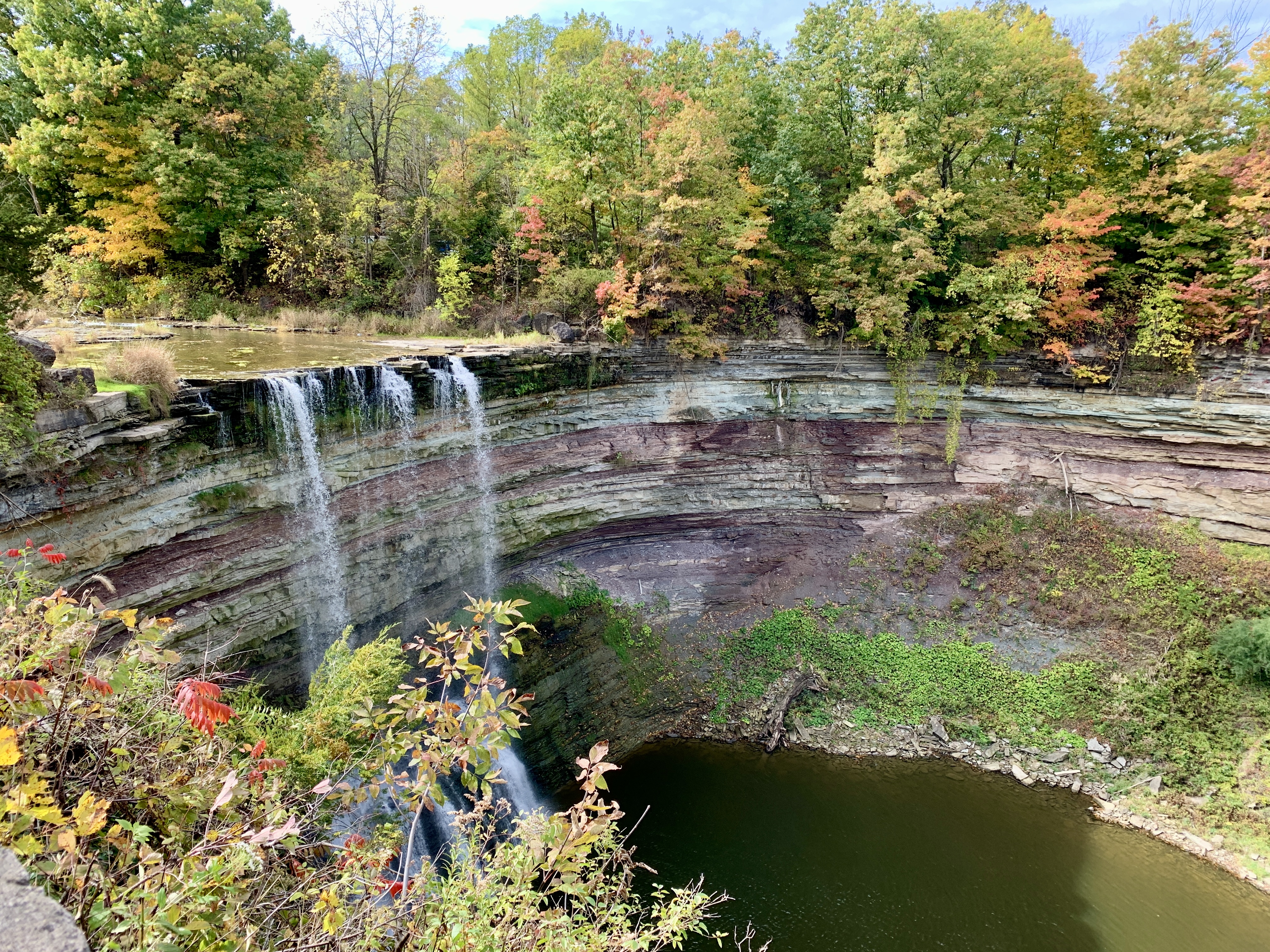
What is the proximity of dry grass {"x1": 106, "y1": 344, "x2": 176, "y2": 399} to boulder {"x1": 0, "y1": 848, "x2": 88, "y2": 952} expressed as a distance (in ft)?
27.8

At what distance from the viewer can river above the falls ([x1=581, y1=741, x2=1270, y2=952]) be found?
31.7ft

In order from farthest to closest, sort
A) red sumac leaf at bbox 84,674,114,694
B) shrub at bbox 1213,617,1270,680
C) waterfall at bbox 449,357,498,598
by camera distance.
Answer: waterfall at bbox 449,357,498,598 → shrub at bbox 1213,617,1270,680 → red sumac leaf at bbox 84,674,114,694

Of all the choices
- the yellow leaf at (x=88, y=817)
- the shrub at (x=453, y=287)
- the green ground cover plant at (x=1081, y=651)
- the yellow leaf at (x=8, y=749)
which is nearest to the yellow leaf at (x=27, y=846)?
the yellow leaf at (x=88, y=817)

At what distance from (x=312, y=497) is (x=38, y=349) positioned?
3.97 m

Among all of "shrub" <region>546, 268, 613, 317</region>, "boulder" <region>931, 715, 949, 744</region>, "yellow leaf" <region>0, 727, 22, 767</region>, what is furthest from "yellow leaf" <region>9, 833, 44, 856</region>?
"boulder" <region>931, 715, 949, 744</region>

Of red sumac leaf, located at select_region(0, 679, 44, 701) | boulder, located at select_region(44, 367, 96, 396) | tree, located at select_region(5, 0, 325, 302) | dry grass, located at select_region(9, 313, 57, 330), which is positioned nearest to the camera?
red sumac leaf, located at select_region(0, 679, 44, 701)

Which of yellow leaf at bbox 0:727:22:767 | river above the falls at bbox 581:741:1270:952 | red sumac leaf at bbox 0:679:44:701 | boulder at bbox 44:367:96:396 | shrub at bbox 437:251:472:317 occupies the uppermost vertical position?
shrub at bbox 437:251:472:317

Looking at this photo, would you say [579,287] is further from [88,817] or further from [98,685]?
[88,817]

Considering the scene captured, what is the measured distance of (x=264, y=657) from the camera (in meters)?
10.3

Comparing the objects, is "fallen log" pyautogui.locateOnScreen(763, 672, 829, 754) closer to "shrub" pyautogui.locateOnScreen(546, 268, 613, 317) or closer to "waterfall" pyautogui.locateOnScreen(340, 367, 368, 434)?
"shrub" pyautogui.locateOnScreen(546, 268, 613, 317)

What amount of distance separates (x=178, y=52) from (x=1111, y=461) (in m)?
25.1

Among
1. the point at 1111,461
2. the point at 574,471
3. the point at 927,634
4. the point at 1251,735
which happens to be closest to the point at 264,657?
the point at 574,471

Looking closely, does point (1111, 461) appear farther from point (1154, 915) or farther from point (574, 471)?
point (574, 471)

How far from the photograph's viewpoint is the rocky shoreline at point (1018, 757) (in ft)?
36.6
